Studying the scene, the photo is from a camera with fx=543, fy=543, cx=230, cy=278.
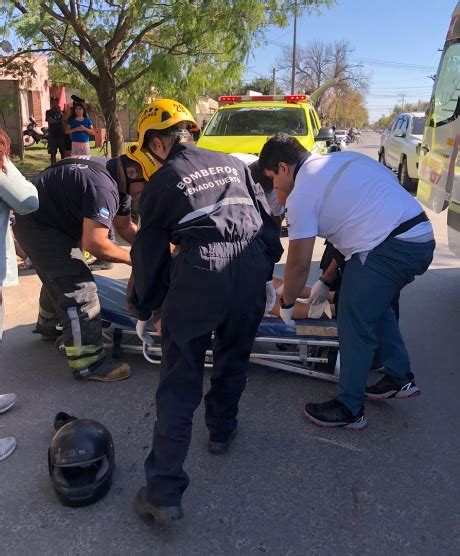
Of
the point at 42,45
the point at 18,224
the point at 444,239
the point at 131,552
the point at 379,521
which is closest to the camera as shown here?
the point at 131,552

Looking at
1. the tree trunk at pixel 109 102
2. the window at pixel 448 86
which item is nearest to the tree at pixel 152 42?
the tree trunk at pixel 109 102

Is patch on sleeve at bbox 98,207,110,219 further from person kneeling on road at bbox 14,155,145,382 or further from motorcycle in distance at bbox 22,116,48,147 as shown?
motorcycle in distance at bbox 22,116,48,147

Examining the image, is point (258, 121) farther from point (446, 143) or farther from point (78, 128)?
point (446, 143)

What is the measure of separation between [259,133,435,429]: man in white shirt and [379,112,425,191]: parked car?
10047 mm

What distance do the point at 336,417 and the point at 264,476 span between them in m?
0.64

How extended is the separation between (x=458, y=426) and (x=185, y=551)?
72.7 inches

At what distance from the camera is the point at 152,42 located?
11523mm

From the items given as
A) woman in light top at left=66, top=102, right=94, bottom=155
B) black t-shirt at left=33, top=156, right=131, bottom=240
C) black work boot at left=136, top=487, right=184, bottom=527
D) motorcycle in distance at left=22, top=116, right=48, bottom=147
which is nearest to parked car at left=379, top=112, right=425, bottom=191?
woman in light top at left=66, top=102, right=94, bottom=155

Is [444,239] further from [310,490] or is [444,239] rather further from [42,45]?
[42,45]

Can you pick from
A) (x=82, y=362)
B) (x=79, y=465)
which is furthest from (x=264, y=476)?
(x=82, y=362)

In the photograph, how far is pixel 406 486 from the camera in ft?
8.91

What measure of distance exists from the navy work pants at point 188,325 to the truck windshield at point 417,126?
1241 cm

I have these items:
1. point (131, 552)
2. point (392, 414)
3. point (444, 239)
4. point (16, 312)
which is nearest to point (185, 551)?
point (131, 552)

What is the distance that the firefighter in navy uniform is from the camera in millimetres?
2316
